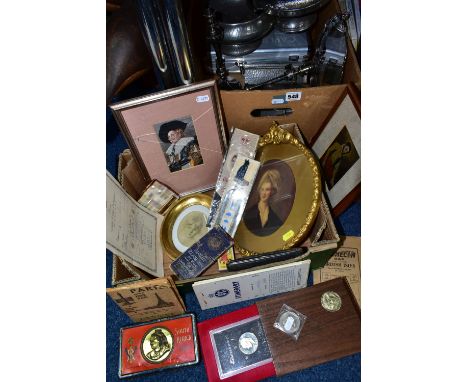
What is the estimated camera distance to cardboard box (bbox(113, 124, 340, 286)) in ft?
3.58

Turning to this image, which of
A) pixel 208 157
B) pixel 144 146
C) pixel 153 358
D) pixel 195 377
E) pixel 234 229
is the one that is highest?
pixel 144 146

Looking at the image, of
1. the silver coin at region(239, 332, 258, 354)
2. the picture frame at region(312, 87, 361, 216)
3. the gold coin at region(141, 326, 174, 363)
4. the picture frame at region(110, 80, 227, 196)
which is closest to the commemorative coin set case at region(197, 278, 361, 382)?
the silver coin at region(239, 332, 258, 354)

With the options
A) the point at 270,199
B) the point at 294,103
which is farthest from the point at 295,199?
the point at 294,103

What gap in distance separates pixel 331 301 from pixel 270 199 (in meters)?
0.40

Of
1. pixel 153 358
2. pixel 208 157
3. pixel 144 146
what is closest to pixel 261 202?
pixel 208 157

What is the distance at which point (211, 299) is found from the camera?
122 centimetres

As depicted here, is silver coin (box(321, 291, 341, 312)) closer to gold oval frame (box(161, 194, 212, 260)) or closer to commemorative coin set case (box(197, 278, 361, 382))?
commemorative coin set case (box(197, 278, 361, 382))

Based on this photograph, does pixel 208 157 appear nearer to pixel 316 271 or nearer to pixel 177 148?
pixel 177 148

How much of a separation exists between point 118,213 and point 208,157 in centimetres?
40

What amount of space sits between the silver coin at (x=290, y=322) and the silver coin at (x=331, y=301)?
0.34 ft

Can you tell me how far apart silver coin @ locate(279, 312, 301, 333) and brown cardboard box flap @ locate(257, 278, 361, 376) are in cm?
2

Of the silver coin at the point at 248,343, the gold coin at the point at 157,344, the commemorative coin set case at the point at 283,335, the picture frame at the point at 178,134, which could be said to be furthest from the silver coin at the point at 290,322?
the picture frame at the point at 178,134

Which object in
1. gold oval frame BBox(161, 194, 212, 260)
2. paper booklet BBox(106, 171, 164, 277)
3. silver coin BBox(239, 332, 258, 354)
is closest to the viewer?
paper booklet BBox(106, 171, 164, 277)

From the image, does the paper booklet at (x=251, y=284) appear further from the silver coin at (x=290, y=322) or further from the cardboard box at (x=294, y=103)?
the cardboard box at (x=294, y=103)
